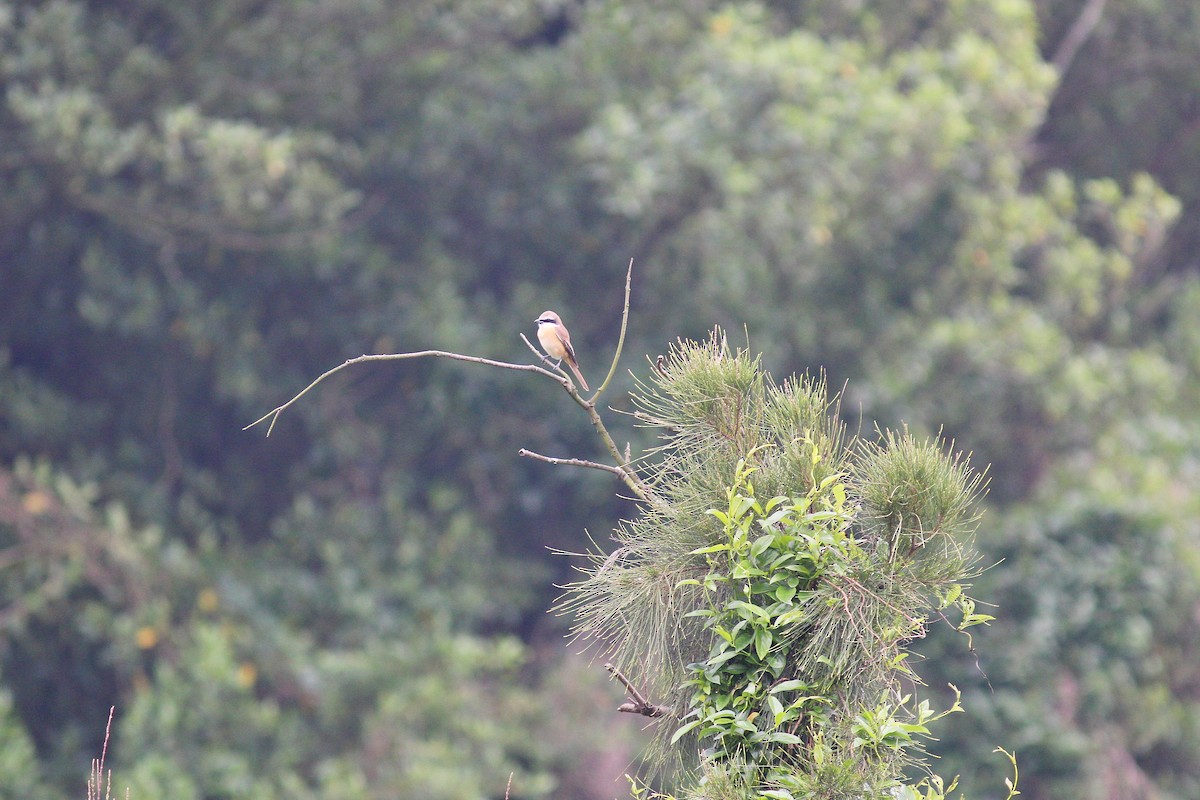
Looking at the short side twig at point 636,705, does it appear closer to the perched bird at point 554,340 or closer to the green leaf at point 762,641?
the green leaf at point 762,641

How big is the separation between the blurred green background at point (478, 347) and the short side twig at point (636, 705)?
4901 mm

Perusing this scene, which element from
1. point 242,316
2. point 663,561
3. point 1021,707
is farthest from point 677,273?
point 663,561

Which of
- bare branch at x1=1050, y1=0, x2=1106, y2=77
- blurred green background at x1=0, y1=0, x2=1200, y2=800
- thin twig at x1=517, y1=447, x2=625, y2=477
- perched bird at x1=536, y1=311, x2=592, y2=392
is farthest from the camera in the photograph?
bare branch at x1=1050, y1=0, x2=1106, y2=77

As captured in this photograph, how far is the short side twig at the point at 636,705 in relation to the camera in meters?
2.55

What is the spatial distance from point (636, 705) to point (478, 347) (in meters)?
6.58

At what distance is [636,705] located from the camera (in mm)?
2625

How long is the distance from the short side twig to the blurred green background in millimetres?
4901

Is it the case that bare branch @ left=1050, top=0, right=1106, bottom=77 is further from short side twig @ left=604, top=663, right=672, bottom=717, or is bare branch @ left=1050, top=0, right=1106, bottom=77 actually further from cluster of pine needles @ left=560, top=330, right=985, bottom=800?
short side twig @ left=604, top=663, right=672, bottom=717

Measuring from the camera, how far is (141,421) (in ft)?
30.6

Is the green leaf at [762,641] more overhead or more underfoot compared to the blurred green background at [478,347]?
more overhead

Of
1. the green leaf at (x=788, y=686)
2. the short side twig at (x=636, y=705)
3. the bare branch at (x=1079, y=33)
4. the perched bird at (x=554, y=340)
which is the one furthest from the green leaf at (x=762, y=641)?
the bare branch at (x=1079, y=33)

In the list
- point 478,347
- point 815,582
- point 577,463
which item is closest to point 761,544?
point 815,582

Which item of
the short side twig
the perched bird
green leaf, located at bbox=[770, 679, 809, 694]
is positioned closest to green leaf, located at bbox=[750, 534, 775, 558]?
green leaf, located at bbox=[770, 679, 809, 694]

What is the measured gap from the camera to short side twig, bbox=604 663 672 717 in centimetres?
255
